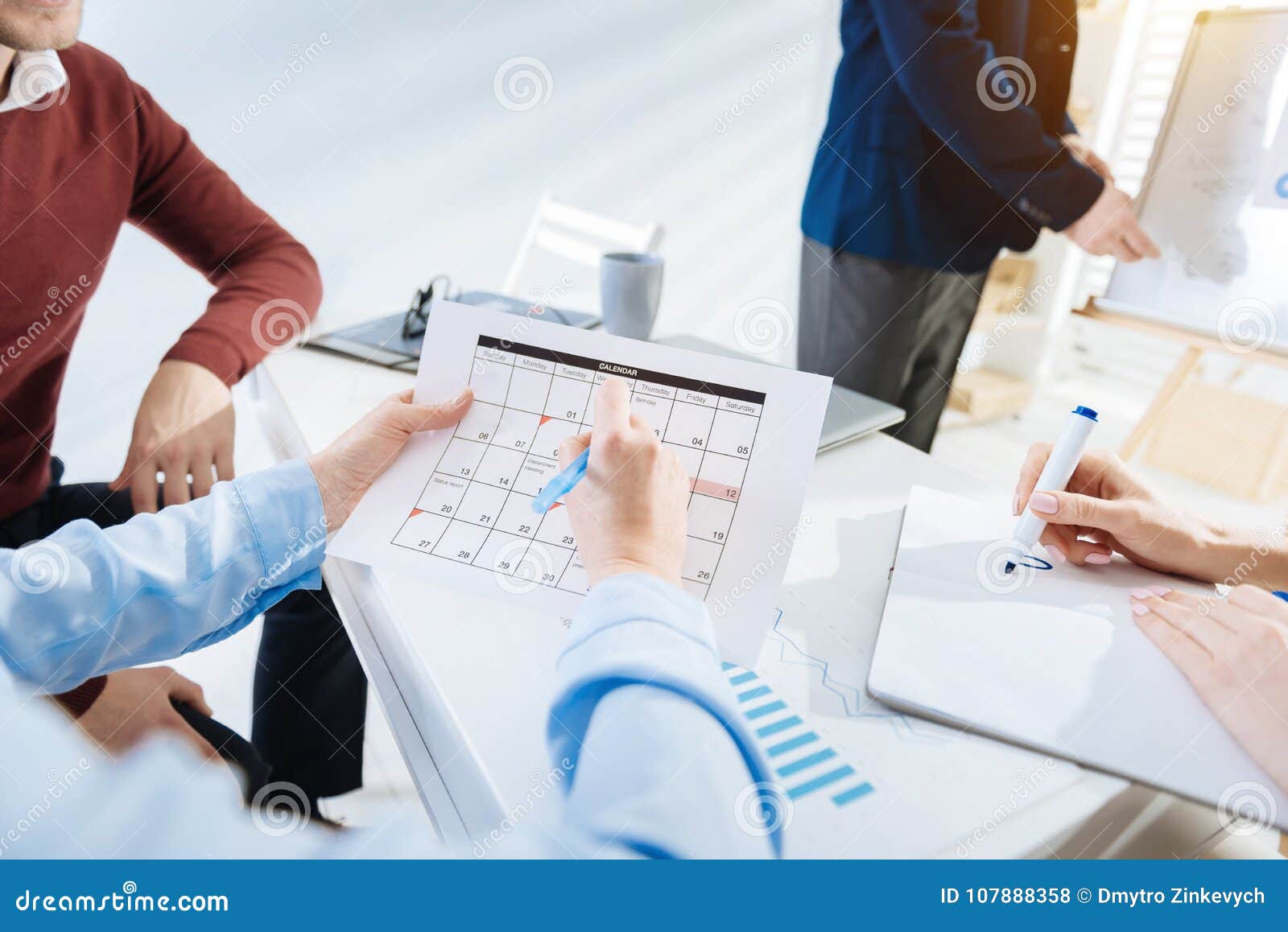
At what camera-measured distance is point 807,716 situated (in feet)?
1.69

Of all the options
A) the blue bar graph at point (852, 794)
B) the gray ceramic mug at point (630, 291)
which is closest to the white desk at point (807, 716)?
the blue bar graph at point (852, 794)

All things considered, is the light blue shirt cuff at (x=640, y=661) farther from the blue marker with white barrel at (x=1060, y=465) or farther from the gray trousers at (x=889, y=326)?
the gray trousers at (x=889, y=326)

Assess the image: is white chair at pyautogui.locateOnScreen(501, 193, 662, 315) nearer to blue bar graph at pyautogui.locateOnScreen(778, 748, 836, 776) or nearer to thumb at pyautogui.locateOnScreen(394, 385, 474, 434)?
thumb at pyautogui.locateOnScreen(394, 385, 474, 434)

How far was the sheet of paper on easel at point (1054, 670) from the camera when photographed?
469 mm

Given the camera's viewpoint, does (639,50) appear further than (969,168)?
Yes

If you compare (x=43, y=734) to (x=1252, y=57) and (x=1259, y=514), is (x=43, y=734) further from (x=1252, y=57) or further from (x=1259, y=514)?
(x=1259, y=514)

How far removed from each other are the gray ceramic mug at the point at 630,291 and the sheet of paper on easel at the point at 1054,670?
0.57 meters

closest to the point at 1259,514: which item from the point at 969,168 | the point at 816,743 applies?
the point at 969,168

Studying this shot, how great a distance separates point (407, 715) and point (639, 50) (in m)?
2.18

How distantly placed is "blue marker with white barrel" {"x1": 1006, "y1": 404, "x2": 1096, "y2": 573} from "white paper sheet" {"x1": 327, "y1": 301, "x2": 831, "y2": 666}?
9.2 inches

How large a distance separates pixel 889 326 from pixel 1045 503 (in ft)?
2.81

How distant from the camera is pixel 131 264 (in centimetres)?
160

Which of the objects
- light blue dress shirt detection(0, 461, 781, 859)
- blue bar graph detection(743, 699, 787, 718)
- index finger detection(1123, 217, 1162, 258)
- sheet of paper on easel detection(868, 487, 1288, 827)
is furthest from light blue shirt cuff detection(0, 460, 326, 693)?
index finger detection(1123, 217, 1162, 258)
